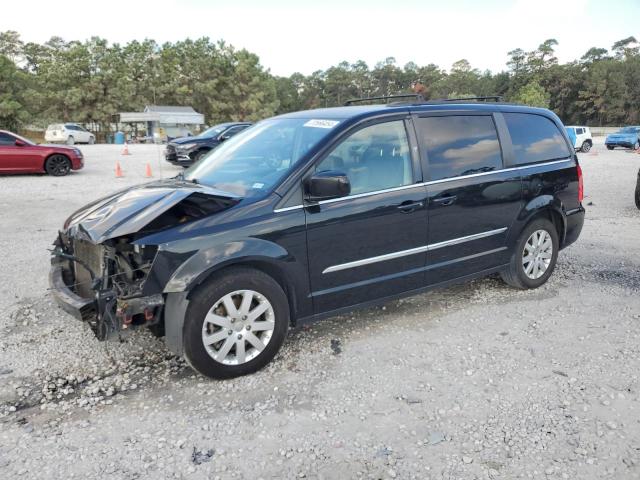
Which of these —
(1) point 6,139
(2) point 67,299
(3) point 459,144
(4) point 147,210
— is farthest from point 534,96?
(2) point 67,299

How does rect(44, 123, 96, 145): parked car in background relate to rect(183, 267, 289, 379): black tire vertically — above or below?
above

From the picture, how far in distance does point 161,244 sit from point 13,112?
51972 mm

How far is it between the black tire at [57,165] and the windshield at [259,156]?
11685 millimetres

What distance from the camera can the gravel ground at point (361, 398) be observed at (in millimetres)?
2660

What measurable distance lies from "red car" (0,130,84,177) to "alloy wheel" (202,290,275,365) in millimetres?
12982

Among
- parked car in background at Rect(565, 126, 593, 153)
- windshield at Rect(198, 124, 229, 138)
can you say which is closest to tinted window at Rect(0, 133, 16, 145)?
windshield at Rect(198, 124, 229, 138)

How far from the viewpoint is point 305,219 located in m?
3.58

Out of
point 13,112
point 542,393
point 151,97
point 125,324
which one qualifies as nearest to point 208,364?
point 125,324

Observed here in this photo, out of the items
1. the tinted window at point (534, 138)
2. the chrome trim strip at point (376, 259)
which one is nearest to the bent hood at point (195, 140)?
the tinted window at point (534, 138)

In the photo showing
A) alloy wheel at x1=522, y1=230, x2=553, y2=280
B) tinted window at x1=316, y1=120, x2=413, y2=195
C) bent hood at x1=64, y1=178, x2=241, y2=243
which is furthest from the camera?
alloy wheel at x1=522, y1=230, x2=553, y2=280

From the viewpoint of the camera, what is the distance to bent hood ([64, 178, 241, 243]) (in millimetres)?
3273

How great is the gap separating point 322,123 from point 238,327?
174 cm

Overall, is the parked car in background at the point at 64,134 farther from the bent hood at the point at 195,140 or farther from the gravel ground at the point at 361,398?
the gravel ground at the point at 361,398

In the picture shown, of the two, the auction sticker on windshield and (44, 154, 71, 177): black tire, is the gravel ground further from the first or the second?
(44, 154, 71, 177): black tire
